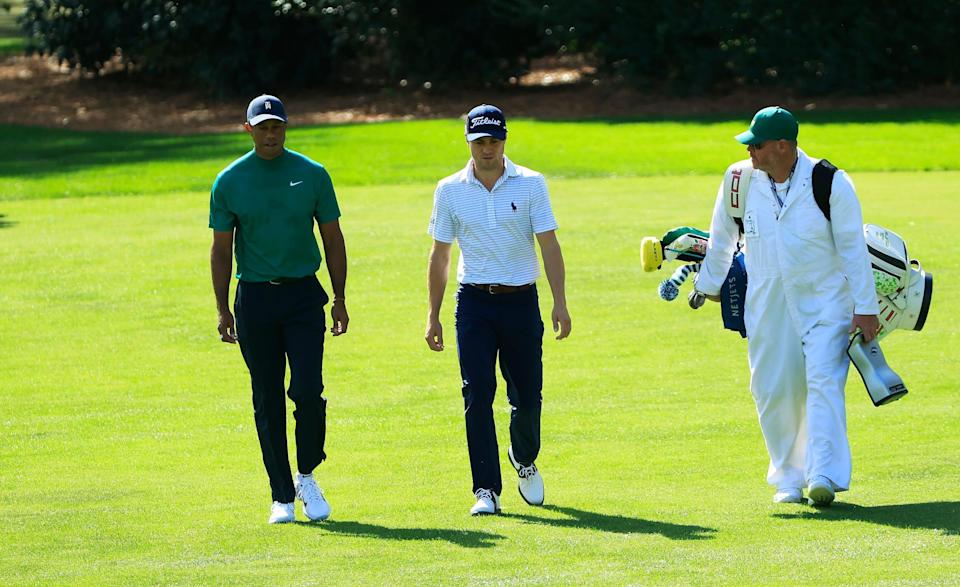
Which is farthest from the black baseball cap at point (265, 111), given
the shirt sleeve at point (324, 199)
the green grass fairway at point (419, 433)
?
the green grass fairway at point (419, 433)

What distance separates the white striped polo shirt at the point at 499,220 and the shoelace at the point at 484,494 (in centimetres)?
102

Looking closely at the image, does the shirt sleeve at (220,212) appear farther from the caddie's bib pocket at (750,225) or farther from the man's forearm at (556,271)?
the caddie's bib pocket at (750,225)

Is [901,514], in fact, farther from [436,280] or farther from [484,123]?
[484,123]

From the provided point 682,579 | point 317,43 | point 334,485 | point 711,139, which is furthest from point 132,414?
point 317,43

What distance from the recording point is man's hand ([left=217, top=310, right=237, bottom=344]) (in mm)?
8055

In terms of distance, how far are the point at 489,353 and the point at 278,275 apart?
1105 mm

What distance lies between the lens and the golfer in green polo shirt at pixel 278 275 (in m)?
7.84

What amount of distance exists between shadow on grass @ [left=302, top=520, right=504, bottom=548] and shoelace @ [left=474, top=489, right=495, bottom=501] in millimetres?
474

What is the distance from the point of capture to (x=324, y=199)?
793cm

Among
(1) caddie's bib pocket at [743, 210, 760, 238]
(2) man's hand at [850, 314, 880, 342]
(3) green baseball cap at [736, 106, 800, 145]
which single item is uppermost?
(3) green baseball cap at [736, 106, 800, 145]

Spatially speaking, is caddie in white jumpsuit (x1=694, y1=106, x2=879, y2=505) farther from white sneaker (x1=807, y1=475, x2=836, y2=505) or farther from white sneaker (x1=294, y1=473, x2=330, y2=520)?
white sneaker (x1=294, y1=473, x2=330, y2=520)

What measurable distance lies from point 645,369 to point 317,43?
26.1m

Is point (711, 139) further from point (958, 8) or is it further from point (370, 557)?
point (370, 557)

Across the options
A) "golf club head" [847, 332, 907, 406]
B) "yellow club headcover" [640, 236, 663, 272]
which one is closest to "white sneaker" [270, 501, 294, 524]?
"yellow club headcover" [640, 236, 663, 272]
